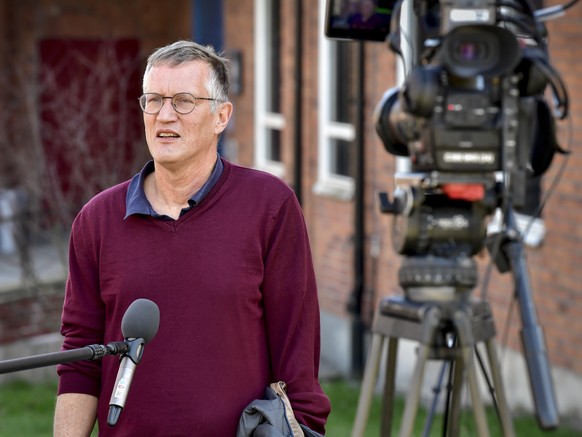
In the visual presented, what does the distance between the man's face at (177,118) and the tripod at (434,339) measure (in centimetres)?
73

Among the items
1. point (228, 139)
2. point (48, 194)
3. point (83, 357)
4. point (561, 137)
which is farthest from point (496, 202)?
point (228, 139)

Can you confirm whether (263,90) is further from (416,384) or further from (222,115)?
(416,384)

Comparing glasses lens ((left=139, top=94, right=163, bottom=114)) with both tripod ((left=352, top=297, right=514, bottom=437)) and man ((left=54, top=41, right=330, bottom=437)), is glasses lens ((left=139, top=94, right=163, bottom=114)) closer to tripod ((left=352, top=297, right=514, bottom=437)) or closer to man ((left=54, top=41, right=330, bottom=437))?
man ((left=54, top=41, right=330, bottom=437))

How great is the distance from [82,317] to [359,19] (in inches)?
64.3

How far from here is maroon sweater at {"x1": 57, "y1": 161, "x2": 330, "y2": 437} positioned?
4145 mm

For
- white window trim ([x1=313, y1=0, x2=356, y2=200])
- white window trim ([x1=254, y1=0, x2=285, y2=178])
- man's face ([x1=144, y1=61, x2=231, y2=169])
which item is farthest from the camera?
white window trim ([x1=254, y1=0, x2=285, y2=178])

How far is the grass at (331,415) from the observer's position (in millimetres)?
8836

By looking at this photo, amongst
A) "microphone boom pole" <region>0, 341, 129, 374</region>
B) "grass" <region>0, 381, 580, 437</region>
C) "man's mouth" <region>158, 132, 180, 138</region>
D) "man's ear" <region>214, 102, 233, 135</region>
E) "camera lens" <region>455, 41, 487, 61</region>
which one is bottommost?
"grass" <region>0, 381, 580, 437</region>

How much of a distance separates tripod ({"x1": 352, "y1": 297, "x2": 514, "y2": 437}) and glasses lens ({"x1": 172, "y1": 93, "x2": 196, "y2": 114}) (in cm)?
80

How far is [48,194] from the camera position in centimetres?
1177

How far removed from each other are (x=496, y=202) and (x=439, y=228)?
0.20 m

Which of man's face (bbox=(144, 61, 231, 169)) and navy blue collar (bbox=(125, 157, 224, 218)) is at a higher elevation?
man's face (bbox=(144, 61, 231, 169))

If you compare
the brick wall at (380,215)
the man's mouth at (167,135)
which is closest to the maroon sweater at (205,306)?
the man's mouth at (167,135)

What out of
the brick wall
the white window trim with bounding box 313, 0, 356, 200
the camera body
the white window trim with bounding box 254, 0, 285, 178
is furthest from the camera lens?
the white window trim with bounding box 254, 0, 285, 178
